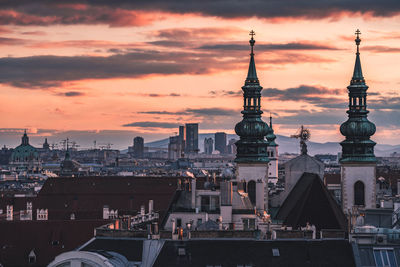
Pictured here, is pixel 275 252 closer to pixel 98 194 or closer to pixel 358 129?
pixel 358 129

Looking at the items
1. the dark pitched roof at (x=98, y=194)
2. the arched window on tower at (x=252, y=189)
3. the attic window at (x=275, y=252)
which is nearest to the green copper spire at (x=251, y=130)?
the arched window on tower at (x=252, y=189)

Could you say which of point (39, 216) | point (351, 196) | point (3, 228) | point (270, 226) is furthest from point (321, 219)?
point (39, 216)

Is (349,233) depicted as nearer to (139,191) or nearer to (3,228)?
(3,228)

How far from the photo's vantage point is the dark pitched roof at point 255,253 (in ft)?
250

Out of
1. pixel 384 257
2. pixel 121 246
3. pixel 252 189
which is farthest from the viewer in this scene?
pixel 252 189

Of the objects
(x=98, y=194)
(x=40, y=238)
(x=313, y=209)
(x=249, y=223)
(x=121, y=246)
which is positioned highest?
(x=98, y=194)

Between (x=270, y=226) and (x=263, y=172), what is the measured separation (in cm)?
3486

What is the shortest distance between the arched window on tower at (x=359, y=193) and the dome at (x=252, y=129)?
12.1 m

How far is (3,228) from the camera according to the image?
124500 mm

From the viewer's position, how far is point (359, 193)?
129875 mm

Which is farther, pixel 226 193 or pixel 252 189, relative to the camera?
pixel 252 189

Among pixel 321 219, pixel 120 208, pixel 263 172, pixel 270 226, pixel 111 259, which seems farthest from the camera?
pixel 120 208

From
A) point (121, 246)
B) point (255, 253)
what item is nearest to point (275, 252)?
point (255, 253)

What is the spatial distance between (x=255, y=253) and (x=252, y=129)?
57827 mm
